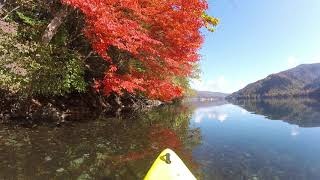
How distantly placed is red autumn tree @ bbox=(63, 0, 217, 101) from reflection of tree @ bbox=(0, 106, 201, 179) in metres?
4.73

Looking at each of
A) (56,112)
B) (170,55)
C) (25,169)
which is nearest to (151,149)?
(25,169)

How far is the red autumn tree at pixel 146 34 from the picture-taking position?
18297mm

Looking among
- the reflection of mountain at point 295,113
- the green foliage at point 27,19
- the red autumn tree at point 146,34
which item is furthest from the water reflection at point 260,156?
the green foliage at point 27,19

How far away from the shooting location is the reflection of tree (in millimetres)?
9727

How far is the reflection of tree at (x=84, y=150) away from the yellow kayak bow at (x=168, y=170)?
2919 mm

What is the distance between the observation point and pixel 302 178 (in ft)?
33.3

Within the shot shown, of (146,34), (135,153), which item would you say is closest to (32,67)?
(146,34)

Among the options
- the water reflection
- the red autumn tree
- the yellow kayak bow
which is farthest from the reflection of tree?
the red autumn tree

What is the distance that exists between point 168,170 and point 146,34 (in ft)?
50.5

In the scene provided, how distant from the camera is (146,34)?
69.2ft

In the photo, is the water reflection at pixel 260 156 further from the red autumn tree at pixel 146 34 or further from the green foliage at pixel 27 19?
the green foliage at pixel 27 19

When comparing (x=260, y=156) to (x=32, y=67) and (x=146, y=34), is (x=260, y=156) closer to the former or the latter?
(x=146, y=34)

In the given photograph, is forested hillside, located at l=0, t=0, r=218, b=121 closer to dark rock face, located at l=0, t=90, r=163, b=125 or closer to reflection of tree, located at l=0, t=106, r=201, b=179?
dark rock face, located at l=0, t=90, r=163, b=125

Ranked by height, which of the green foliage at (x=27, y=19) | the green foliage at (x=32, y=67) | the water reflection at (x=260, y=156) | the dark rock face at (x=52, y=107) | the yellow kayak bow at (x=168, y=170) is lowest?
the water reflection at (x=260, y=156)
